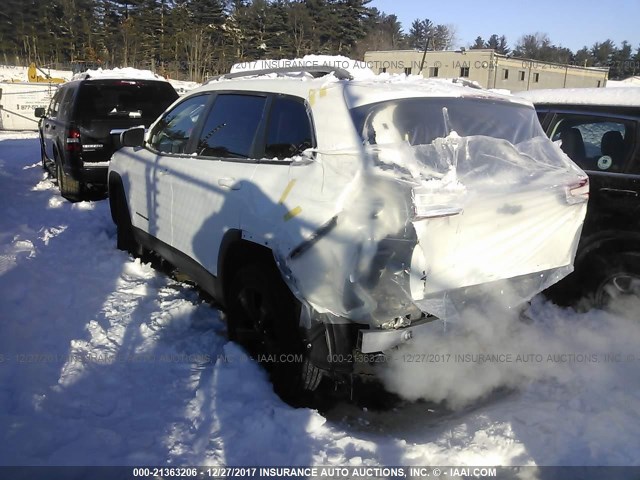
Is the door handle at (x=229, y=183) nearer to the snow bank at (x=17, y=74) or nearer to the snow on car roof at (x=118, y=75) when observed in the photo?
the snow on car roof at (x=118, y=75)

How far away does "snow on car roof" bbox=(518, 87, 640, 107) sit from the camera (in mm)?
4325

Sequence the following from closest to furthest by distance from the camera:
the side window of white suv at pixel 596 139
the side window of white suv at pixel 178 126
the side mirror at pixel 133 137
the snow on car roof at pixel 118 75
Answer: the side window of white suv at pixel 596 139 → the side window of white suv at pixel 178 126 → the side mirror at pixel 133 137 → the snow on car roof at pixel 118 75

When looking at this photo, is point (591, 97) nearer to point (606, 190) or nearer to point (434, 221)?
point (606, 190)

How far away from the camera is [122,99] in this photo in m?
8.52

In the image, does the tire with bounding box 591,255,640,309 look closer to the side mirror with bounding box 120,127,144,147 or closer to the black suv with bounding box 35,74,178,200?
the side mirror with bounding box 120,127,144,147

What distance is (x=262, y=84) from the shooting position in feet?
11.8

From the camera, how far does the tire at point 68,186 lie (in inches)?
337

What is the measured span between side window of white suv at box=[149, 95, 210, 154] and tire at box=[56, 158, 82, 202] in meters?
4.21

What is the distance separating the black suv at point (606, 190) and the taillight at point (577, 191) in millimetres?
1070

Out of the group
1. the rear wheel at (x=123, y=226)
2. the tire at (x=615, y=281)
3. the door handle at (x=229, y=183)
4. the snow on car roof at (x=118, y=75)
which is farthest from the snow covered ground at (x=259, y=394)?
the snow on car roof at (x=118, y=75)

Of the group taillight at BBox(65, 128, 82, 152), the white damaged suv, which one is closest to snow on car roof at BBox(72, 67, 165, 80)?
taillight at BBox(65, 128, 82, 152)

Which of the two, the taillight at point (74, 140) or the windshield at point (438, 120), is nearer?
the windshield at point (438, 120)

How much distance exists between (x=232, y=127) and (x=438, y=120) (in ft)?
5.15

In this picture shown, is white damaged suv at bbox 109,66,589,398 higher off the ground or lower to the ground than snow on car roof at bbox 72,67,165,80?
lower
